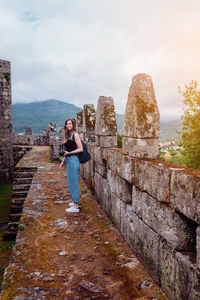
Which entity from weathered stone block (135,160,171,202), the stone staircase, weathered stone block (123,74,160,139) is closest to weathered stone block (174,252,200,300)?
weathered stone block (135,160,171,202)

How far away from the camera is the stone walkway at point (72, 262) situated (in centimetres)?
262

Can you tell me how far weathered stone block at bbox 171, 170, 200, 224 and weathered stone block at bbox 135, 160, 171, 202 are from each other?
0.12 metres

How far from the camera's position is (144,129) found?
10.6ft

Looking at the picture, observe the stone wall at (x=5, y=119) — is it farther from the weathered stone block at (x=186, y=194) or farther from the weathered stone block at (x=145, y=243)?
the weathered stone block at (x=186, y=194)

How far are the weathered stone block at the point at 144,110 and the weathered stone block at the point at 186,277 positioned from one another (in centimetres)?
153

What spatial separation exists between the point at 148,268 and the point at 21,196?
6.65 metres

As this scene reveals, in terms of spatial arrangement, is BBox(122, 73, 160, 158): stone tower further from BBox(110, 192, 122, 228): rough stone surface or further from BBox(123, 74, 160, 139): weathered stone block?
BBox(110, 192, 122, 228): rough stone surface

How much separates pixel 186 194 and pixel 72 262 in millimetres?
1936

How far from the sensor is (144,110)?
3238mm

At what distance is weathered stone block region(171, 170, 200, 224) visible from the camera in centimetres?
200

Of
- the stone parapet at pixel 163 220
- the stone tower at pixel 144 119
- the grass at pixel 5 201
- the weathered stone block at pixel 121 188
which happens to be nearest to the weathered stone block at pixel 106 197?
the weathered stone block at pixel 121 188

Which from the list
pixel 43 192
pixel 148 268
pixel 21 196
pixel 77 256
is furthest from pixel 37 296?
pixel 21 196

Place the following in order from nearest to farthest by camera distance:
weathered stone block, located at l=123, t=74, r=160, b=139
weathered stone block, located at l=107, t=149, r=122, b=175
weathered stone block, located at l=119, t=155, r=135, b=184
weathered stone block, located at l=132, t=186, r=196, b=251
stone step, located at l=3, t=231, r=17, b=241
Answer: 1. weathered stone block, located at l=132, t=186, r=196, b=251
2. weathered stone block, located at l=123, t=74, r=160, b=139
3. weathered stone block, located at l=119, t=155, r=135, b=184
4. weathered stone block, located at l=107, t=149, r=122, b=175
5. stone step, located at l=3, t=231, r=17, b=241

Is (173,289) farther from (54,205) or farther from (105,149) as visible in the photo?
→ (54,205)
